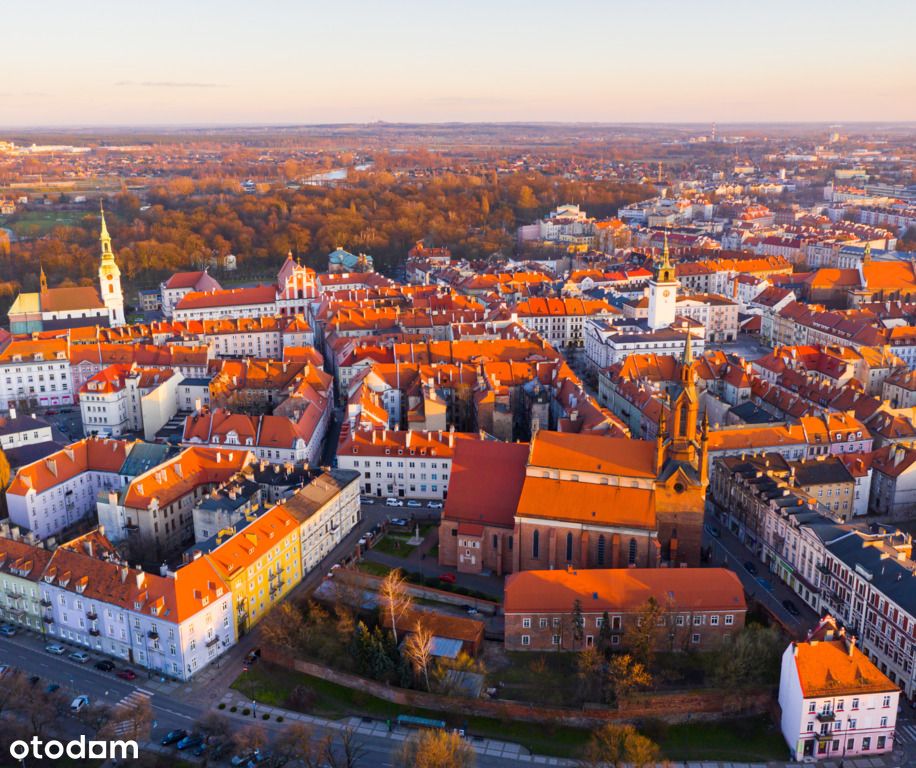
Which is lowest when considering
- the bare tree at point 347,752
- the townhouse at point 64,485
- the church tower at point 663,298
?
the bare tree at point 347,752

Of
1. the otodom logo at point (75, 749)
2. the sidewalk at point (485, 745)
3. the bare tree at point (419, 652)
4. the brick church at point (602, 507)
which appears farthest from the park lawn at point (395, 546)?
the otodom logo at point (75, 749)

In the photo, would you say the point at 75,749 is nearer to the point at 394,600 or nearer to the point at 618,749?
the point at 394,600

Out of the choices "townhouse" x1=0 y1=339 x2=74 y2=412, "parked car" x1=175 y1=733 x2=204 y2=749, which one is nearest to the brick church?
"parked car" x1=175 y1=733 x2=204 y2=749

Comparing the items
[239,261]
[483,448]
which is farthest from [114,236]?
[483,448]

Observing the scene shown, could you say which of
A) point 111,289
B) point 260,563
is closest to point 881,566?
point 260,563

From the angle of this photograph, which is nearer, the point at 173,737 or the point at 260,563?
the point at 173,737

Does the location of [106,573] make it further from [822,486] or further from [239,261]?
[239,261]

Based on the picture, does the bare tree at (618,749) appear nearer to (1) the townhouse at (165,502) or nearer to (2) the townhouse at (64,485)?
(1) the townhouse at (165,502)
